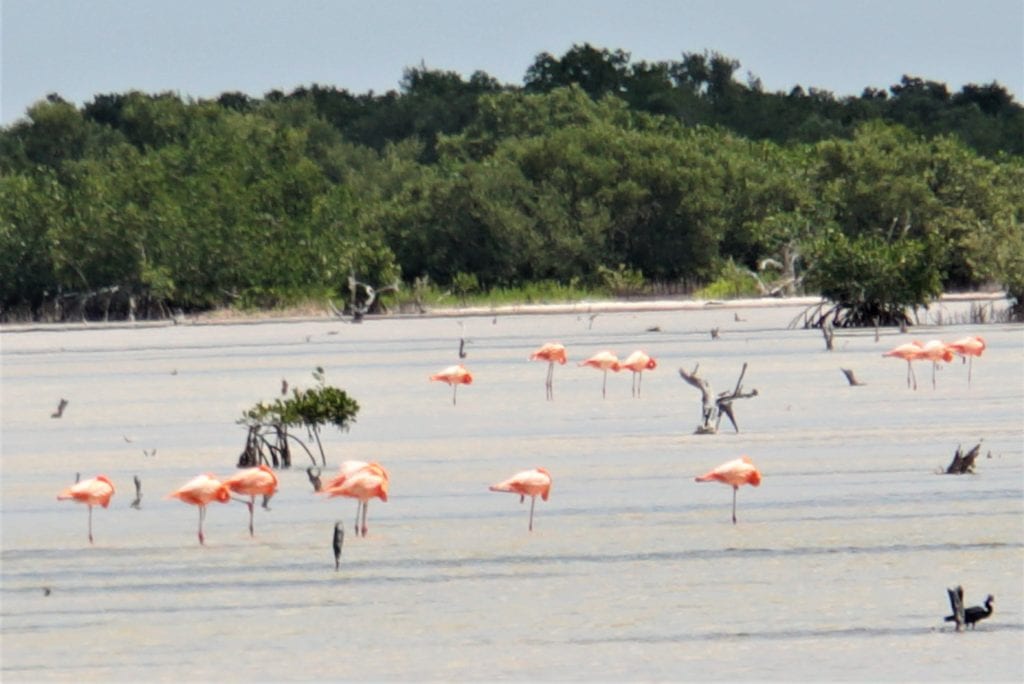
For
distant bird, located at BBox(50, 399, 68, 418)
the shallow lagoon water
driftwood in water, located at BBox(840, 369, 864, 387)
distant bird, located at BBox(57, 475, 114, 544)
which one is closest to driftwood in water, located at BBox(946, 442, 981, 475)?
the shallow lagoon water

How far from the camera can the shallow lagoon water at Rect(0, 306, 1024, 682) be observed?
10039 millimetres

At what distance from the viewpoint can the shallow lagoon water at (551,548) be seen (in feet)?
32.9

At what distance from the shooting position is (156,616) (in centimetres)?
1098

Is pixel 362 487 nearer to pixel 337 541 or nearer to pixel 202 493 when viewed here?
pixel 202 493

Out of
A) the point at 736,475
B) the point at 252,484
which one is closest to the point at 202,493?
the point at 252,484

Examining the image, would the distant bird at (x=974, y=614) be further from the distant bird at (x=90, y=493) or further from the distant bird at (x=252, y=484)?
the distant bird at (x=90, y=493)

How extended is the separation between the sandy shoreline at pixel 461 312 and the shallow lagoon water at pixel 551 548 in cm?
2418

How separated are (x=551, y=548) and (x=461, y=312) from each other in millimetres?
38454

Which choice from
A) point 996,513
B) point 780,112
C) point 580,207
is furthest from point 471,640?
point 780,112

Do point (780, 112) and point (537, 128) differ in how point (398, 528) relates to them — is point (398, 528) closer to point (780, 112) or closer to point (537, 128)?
point (537, 128)

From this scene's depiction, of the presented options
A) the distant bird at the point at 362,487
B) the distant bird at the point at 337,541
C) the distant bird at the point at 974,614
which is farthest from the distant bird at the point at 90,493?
the distant bird at the point at 974,614

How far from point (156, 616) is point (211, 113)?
63.0 meters

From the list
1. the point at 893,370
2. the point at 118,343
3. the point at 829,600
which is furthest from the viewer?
the point at 118,343

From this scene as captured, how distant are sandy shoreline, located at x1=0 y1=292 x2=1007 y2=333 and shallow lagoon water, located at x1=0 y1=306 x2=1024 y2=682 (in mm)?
24181
